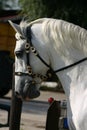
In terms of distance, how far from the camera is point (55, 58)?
15.2 ft

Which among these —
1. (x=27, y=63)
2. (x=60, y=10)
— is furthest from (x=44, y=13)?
(x=27, y=63)

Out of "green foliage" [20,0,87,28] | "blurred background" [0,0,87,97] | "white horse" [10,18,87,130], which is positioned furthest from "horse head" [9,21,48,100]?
"green foliage" [20,0,87,28]

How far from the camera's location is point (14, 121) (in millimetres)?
7273

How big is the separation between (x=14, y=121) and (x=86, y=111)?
308 centimetres

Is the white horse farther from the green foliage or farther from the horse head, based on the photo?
the green foliage

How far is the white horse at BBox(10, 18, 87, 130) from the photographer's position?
4461 millimetres

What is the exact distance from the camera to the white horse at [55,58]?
4.46 m

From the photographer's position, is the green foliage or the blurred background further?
the green foliage

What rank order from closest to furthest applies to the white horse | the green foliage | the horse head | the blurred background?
1. the white horse
2. the horse head
3. the blurred background
4. the green foliage

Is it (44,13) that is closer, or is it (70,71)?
(70,71)

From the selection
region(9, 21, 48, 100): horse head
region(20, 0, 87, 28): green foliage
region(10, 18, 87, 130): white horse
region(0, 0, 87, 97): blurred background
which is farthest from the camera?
region(20, 0, 87, 28): green foliage

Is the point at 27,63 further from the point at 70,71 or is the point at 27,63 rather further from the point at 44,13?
the point at 44,13

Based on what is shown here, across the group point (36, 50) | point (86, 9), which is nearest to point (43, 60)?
point (36, 50)

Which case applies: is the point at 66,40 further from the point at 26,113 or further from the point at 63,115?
the point at 26,113
